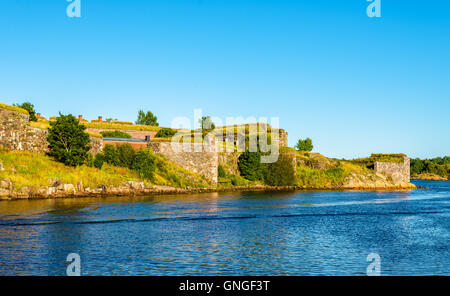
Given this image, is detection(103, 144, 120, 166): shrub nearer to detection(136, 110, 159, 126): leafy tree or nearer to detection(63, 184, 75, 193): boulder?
detection(63, 184, 75, 193): boulder

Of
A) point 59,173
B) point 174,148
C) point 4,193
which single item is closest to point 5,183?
point 4,193

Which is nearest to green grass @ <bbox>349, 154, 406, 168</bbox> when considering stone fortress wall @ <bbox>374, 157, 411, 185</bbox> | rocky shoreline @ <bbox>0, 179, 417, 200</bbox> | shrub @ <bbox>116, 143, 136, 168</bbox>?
stone fortress wall @ <bbox>374, 157, 411, 185</bbox>

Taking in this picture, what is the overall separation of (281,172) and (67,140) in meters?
36.6

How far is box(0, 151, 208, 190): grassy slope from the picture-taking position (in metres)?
42.5

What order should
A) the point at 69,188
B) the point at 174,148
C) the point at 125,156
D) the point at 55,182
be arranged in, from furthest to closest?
1. the point at 174,148
2. the point at 125,156
3. the point at 69,188
4. the point at 55,182

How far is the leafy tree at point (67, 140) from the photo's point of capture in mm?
49213

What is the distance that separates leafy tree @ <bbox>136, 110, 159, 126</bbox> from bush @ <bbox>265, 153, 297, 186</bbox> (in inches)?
2417

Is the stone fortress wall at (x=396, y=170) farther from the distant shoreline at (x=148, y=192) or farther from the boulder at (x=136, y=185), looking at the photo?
the boulder at (x=136, y=185)

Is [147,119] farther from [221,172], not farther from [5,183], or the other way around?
[5,183]

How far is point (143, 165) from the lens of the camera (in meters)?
55.7

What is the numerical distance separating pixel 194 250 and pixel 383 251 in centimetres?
847

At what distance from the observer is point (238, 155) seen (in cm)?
7294
